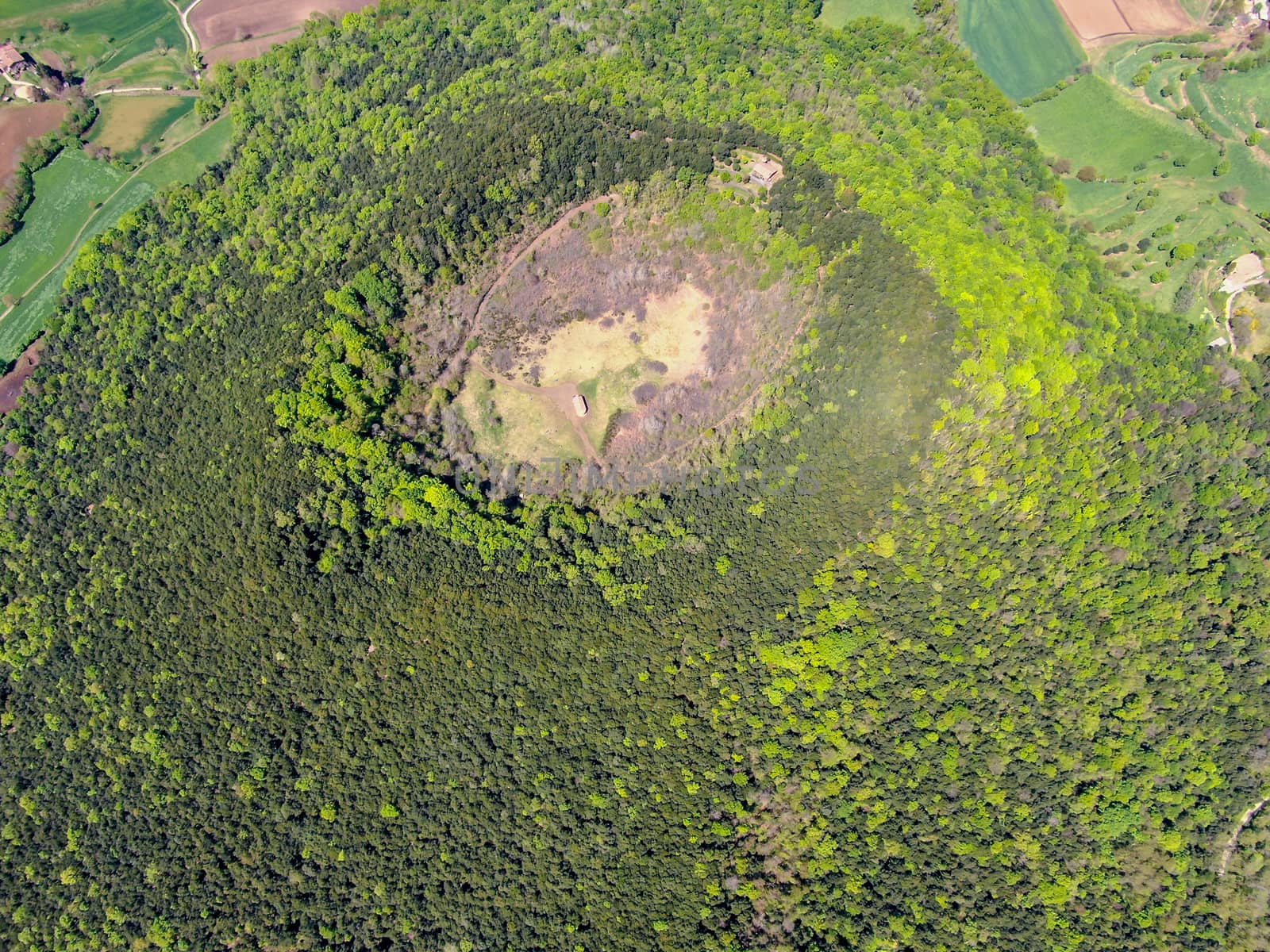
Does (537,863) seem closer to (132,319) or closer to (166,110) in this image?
(132,319)

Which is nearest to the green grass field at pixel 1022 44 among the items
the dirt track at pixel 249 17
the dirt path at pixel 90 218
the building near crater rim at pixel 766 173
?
the building near crater rim at pixel 766 173

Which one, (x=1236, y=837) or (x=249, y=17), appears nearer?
(x=1236, y=837)

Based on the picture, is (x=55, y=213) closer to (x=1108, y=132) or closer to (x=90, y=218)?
(x=90, y=218)

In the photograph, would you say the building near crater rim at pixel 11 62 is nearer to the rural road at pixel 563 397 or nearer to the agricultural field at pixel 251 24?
the agricultural field at pixel 251 24

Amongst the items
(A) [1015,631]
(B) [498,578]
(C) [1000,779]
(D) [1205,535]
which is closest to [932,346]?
(A) [1015,631]

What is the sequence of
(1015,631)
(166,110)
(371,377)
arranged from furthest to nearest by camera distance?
(166,110) < (371,377) < (1015,631)

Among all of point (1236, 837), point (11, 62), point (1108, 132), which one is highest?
point (11, 62)

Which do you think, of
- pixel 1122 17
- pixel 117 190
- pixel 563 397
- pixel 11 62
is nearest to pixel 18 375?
pixel 117 190
